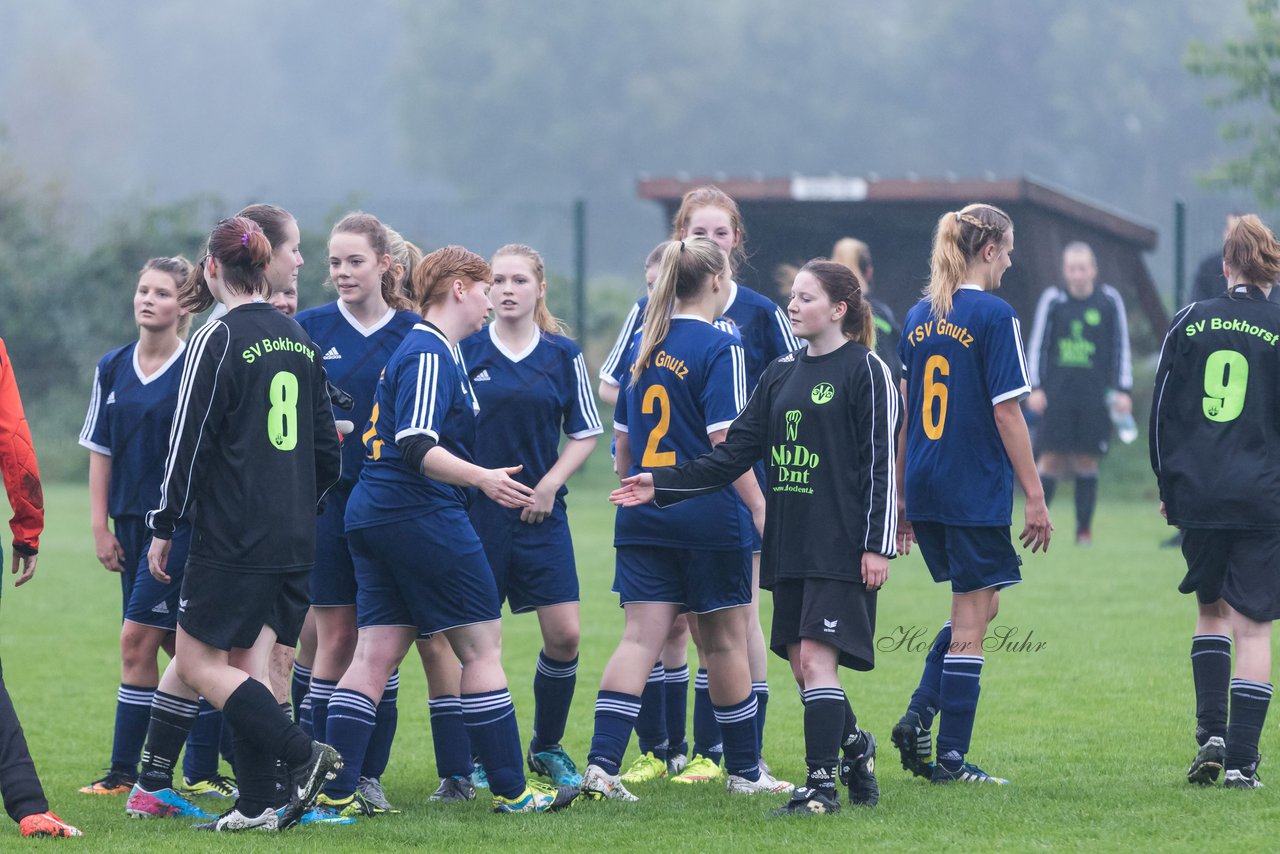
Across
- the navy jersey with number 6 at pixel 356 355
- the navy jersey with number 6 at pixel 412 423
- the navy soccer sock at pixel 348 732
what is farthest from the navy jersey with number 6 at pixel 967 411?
the navy soccer sock at pixel 348 732

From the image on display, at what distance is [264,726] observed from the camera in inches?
204

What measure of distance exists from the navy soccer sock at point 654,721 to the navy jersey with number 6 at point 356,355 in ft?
4.66

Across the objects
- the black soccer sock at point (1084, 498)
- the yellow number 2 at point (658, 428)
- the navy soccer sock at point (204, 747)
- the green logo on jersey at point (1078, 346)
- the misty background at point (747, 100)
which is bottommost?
the navy soccer sock at point (204, 747)

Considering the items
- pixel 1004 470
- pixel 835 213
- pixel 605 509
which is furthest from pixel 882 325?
pixel 835 213

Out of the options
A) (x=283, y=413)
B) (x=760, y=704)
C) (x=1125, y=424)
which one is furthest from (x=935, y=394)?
(x=1125, y=424)

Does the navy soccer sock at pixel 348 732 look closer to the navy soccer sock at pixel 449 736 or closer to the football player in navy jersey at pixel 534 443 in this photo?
the navy soccer sock at pixel 449 736

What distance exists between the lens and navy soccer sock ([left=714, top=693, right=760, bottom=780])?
5883 millimetres

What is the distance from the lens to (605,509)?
16844mm

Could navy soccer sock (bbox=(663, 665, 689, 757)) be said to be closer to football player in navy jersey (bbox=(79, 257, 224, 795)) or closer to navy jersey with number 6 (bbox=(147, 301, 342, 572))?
football player in navy jersey (bbox=(79, 257, 224, 795))

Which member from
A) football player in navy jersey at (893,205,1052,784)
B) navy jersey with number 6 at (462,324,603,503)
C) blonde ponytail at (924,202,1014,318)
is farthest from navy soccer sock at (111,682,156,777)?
blonde ponytail at (924,202,1014,318)

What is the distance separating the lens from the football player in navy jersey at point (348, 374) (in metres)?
6.02

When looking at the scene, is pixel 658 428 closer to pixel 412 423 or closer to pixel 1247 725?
Result: pixel 412 423

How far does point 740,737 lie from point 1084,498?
817 centimetres

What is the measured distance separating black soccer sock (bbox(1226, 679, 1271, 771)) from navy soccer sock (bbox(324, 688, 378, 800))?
287 centimetres
